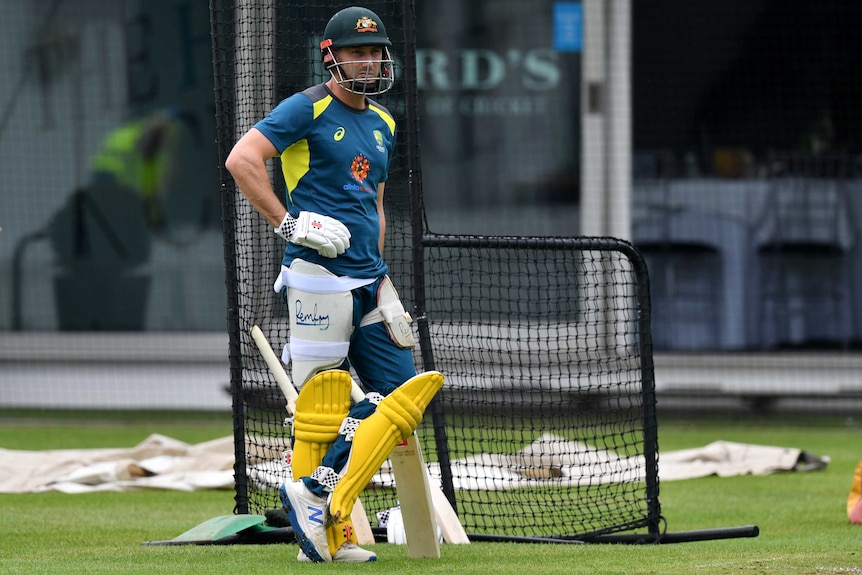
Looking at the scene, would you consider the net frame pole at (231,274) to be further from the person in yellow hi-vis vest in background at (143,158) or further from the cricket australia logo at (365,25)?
the person in yellow hi-vis vest in background at (143,158)

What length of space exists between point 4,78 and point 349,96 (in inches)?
327

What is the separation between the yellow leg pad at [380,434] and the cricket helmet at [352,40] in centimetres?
114

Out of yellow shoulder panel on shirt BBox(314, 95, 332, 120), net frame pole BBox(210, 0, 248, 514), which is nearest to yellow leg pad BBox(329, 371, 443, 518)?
yellow shoulder panel on shirt BBox(314, 95, 332, 120)

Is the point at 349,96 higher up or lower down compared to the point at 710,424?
higher up

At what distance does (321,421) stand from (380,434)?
32 centimetres

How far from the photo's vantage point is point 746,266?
504 inches

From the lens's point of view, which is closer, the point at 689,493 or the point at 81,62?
the point at 689,493

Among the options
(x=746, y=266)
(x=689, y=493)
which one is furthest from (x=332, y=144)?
(x=746, y=266)

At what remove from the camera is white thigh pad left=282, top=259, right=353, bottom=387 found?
17.0ft

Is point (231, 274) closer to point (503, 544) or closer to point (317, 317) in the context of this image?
point (317, 317)

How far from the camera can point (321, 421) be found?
5.14m

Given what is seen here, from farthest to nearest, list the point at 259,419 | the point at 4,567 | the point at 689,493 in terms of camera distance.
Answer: the point at 689,493, the point at 259,419, the point at 4,567

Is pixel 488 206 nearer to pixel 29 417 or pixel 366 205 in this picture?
pixel 29 417

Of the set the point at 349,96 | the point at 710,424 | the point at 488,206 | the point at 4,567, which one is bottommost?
the point at 710,424
